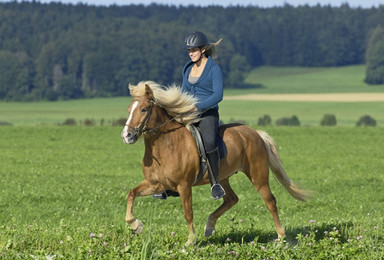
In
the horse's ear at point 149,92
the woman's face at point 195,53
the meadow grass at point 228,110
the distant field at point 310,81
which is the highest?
the woman's face at point 195,53

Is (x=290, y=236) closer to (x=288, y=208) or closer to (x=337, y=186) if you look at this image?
(x=288, y=208)

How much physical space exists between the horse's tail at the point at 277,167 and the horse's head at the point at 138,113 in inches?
109

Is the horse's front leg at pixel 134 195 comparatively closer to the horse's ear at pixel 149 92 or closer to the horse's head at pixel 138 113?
the horse's head at pixel 138 113

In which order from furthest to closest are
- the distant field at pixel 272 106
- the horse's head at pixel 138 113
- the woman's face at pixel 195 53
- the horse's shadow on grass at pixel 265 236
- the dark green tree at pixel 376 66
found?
the dark green tree at pixel 376 66 < the distant field at pixel 272 106 < the horse's shadow on grass at pixel 265 236 < the woman's face at pixel 195 53 < the horse's head at pixel 138 113

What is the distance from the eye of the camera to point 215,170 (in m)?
11.0

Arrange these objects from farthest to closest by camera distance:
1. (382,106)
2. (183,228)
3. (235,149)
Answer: (382,106), (183,228), (235,149)

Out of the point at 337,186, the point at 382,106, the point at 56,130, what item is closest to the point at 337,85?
the point at 382,106

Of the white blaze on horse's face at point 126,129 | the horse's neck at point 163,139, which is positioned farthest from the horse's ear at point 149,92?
the horse's neck at point 163,139

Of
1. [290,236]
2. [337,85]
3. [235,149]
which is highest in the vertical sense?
[235,149]

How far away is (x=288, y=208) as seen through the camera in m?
18.5

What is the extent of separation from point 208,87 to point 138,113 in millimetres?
1473

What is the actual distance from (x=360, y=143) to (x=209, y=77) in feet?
100

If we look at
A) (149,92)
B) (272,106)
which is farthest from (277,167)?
(272,106)

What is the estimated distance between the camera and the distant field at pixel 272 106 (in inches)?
4129
